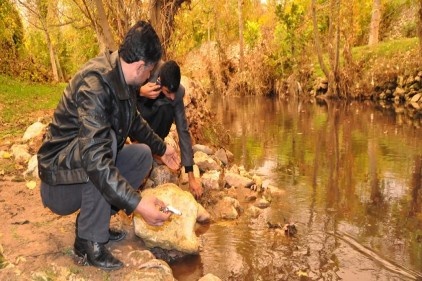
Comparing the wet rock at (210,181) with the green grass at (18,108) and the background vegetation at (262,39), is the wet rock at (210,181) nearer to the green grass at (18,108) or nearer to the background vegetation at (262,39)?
the background vegetation at (262,39)

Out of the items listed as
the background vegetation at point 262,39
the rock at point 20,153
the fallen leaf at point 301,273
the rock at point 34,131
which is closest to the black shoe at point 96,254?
the fallen leaf at point 301,273

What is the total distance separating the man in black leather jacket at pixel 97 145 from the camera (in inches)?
99.2

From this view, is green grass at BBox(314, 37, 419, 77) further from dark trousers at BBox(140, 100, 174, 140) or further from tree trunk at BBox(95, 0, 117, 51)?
dark trousers at BBox(140, 100, 174, 140)

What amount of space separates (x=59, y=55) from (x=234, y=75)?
81.0ft

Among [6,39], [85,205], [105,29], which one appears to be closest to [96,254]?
[85,205]

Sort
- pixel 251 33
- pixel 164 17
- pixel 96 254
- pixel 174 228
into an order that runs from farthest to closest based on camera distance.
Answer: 1. pixel 251 33
2. pixel 164 17
3. pixel 174 228
4. pixel 96 254

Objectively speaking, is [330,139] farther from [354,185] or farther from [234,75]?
[234,75]

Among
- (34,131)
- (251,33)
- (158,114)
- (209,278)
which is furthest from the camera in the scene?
(251,33)

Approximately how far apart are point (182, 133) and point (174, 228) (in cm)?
115

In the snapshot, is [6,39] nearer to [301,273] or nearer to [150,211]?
[301,273]

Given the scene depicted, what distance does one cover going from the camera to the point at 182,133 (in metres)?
4.68

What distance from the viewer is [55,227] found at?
3770 mm

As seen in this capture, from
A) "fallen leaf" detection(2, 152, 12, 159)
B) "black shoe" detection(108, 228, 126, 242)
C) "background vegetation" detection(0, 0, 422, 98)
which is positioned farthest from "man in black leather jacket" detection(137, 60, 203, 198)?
"background vegetation" detection(0, 0, 422, 98)

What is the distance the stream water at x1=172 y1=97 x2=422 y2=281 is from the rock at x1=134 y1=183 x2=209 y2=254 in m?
0.16
